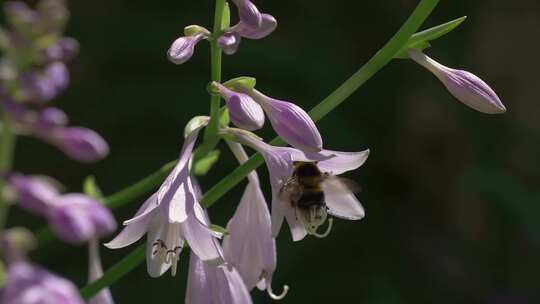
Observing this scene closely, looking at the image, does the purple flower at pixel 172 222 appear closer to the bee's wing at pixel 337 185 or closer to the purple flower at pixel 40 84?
the bee's wing at pixel 337 185

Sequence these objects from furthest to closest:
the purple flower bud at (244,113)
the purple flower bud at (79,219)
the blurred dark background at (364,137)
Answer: the blurred dark background at (364,137), the purple flower bud at (79,219), the purple flower bud at (244,113)

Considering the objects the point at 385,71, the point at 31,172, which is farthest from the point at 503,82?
the point at 31,172

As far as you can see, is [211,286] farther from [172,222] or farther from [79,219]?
[79,219]

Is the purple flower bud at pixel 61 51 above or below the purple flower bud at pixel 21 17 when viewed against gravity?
below

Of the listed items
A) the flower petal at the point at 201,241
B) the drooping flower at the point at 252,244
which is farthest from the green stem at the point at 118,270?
the drooping flower at the point at 252,244

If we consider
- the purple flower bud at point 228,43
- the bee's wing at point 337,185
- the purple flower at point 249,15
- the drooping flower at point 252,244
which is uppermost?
the purple flower at point 249,15

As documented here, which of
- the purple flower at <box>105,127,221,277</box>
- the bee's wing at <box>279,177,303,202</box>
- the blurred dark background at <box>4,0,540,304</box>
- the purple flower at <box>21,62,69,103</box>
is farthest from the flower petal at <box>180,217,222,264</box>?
the blurred dark background at <box>4,0,540,304</box>

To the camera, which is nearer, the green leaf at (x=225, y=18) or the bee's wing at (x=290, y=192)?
the green leaf at (x=225, y=18)

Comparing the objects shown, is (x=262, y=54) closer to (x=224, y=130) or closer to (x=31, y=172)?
(x=31, y=172)

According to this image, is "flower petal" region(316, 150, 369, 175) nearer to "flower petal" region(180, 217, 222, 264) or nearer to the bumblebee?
the bumblebee
